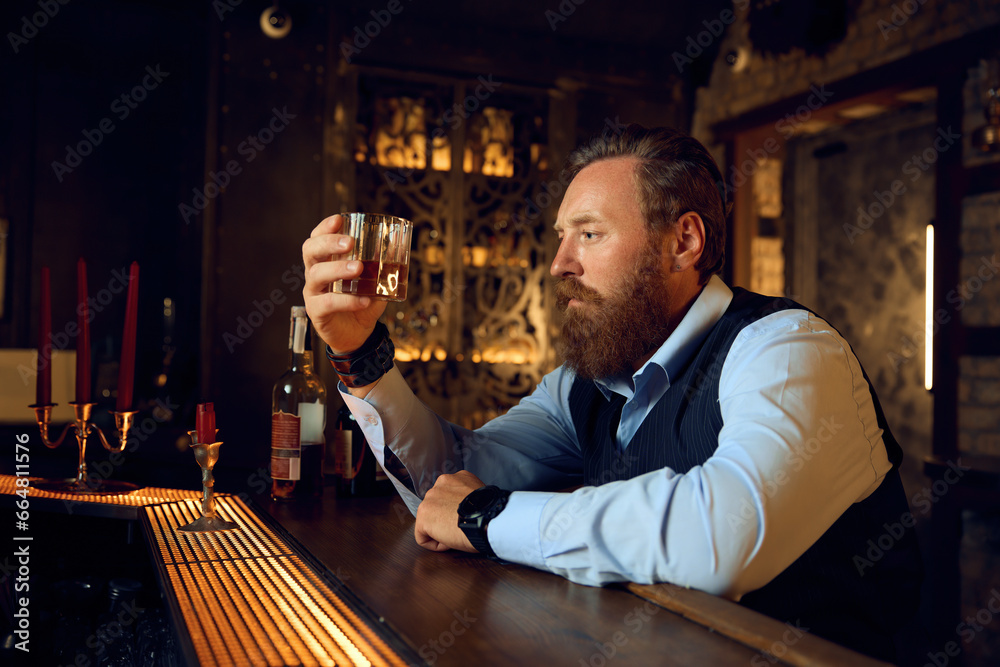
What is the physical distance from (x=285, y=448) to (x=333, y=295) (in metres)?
0.38

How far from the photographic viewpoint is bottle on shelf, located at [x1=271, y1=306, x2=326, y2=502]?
1407 millimetres

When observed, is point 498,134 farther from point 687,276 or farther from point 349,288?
point 349,288

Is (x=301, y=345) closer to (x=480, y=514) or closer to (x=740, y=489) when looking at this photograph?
(x=480, y=514)

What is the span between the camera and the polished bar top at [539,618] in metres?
0.71

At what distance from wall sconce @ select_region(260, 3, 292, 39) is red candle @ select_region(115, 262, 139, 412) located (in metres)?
3.20

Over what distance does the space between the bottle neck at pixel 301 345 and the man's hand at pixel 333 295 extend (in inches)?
5.8
